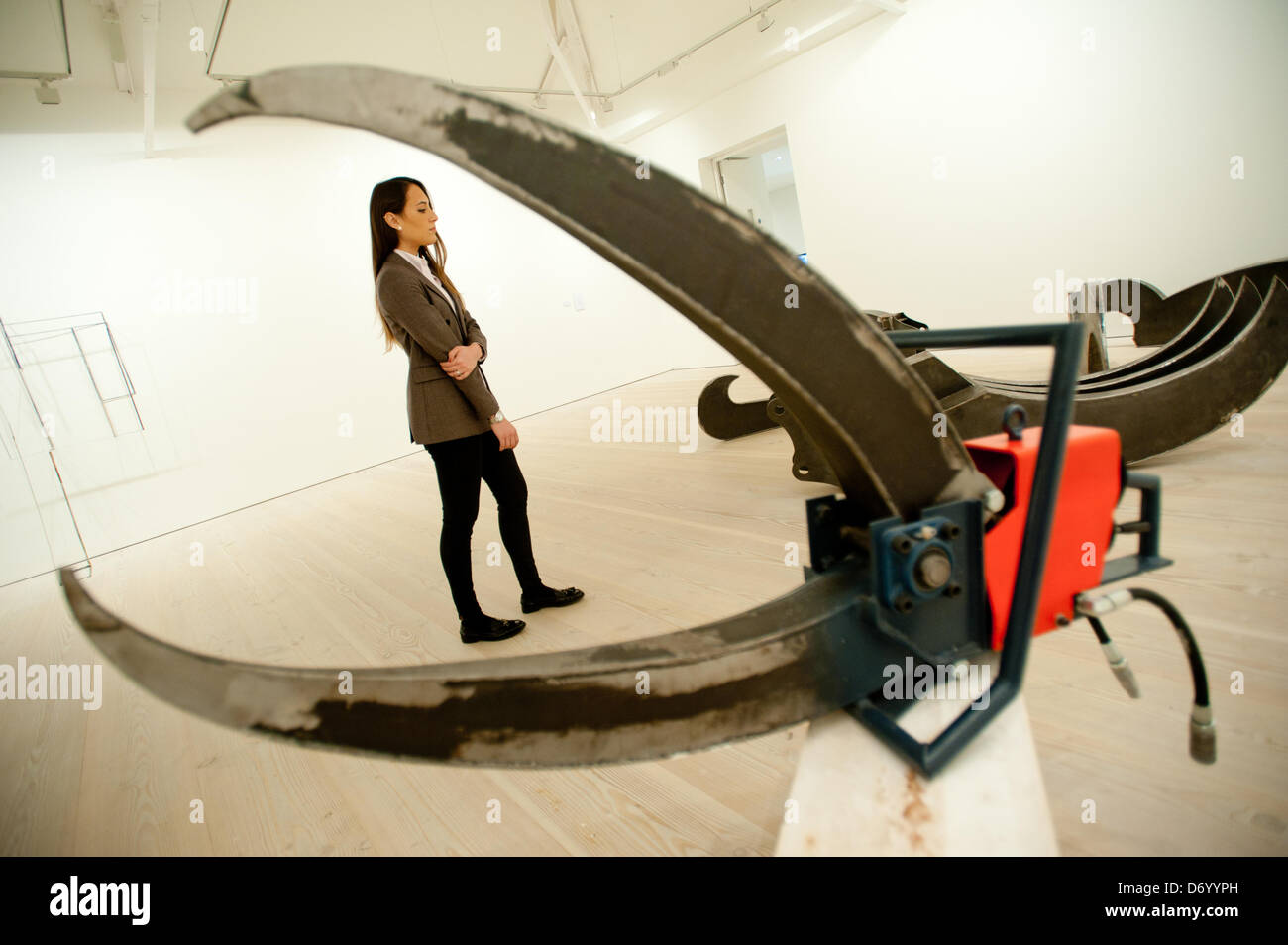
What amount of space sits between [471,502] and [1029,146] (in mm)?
5776

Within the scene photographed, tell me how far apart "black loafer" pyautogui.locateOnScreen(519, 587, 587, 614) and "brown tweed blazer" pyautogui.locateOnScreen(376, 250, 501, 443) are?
0.61 metres

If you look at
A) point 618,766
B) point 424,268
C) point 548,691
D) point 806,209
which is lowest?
point 618,766

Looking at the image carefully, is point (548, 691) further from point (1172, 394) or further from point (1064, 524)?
point (1172, 394)

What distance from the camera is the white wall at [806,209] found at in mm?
4496

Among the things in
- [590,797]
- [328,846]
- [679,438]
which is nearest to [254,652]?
[328,846]

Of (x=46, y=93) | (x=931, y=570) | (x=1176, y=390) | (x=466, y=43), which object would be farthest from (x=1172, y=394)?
(x=46, y=93)

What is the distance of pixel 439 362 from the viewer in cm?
160

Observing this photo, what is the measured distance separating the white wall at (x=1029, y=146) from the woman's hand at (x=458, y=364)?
11.6 feet

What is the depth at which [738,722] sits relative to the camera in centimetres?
60

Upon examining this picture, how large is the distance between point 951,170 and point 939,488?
6225mm

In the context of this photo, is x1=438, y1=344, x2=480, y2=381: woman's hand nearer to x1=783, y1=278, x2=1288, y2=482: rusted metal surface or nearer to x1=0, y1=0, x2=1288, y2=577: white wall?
x1=783, y1=278, x2=1288, y2=482: rusted metal surface

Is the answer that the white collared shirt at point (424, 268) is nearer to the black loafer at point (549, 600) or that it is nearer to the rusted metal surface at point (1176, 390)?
the black loafer at point (549, 600)

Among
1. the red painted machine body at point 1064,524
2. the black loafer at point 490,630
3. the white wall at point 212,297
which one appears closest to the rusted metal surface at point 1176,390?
the red painted machine body at point 1064,524
